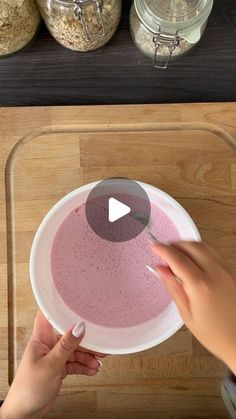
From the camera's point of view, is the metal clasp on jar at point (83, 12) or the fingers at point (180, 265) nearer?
the fingers at point (180, 265)

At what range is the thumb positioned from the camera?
2.34ft

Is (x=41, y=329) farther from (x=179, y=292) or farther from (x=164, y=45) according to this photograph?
(x=164, y=45)

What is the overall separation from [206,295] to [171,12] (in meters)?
0.39

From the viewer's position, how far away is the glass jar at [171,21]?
2.43 ft

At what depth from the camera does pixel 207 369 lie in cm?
81

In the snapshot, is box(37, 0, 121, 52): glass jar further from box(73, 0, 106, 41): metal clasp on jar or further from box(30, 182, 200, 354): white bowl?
box(30, 182, 200, 354): white bowl

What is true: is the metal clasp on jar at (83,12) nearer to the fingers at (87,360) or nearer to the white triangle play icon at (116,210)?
the white triangle play icon at (116,210)

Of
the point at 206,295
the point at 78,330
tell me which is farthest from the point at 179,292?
the point at 78,330

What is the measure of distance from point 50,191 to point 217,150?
24 cm

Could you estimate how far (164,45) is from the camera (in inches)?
31.2

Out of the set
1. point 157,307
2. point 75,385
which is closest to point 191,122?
point 157,307

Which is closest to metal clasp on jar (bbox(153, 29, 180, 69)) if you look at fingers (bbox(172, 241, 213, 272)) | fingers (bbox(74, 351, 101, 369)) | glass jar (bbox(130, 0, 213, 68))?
glass jar (bbox(130, 0, 213, 68))
